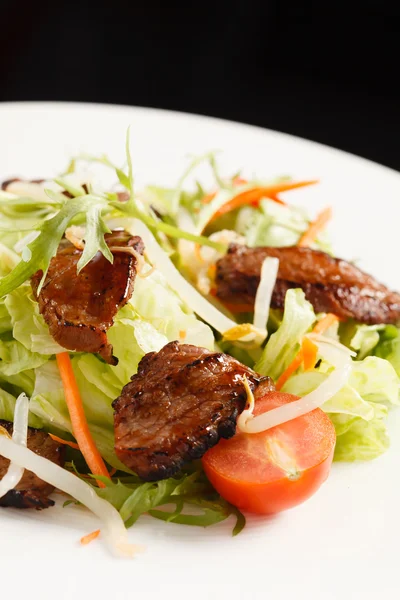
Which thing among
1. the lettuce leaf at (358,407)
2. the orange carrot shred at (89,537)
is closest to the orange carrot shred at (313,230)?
the lettuce leaf at (358,407)

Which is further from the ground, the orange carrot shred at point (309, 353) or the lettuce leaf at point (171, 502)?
the orange carrot shred at point (309, 353)

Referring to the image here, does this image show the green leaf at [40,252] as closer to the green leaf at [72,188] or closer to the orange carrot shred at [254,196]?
the green leaf at [72,188]

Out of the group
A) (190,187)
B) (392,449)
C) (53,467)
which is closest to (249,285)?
(392,449)

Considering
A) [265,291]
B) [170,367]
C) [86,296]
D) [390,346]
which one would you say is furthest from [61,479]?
[390,346]

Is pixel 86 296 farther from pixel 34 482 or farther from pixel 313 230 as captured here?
pixel 313 230

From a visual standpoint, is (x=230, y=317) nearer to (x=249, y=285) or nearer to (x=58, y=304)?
(x=249, y=285)

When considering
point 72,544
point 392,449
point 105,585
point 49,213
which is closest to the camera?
Result: point 105,585
